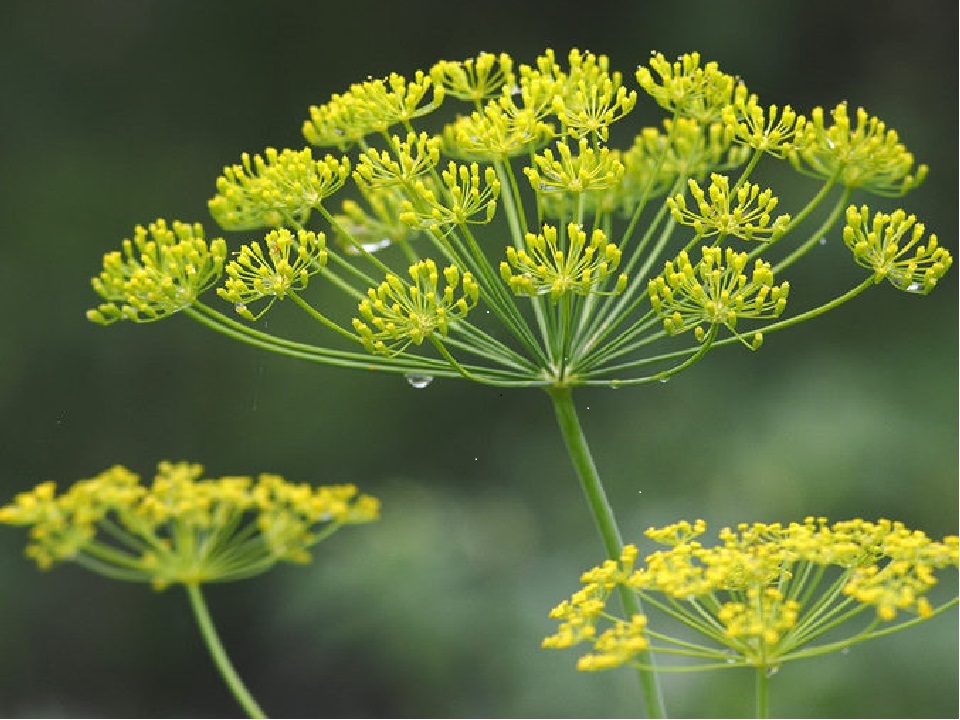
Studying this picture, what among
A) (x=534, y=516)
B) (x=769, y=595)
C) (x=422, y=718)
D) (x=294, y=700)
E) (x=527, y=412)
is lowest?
(x=769, y=595)

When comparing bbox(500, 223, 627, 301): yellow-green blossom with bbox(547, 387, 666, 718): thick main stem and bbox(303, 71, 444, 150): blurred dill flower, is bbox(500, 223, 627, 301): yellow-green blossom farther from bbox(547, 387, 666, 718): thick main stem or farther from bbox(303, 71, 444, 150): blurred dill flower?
bbox(303, 71, 444, 150): blurred dill flower

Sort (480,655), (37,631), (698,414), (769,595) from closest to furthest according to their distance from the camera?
(769,595) → (480,655) → (698,414) → (37,631)

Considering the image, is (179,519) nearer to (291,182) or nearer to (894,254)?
(291,182)

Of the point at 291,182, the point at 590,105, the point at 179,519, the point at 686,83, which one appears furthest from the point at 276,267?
the point at 686,83

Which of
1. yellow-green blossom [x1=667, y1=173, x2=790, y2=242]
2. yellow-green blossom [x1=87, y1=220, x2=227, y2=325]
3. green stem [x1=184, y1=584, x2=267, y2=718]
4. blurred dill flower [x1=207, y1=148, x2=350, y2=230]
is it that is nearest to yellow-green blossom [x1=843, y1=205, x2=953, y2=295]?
yellow-green blossom [x1=667, y1=173, x2=790, y2=242]

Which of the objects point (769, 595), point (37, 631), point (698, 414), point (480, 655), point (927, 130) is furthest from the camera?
point (37, 631)

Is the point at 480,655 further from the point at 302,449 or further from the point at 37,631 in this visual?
the point at 37,631

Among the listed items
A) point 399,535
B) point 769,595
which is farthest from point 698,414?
point 769,595
